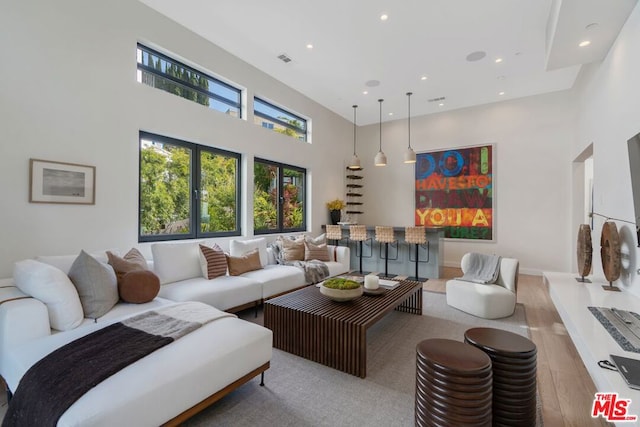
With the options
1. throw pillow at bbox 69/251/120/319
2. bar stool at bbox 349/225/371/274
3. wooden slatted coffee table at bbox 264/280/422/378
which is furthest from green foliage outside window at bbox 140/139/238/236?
bar stool at bbox 349/225/371/274

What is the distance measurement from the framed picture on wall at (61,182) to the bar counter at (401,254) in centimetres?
462

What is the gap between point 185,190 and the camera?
4.34 m

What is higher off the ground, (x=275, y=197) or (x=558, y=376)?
(x=275, y=197)

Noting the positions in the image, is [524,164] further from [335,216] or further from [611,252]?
[335,216]

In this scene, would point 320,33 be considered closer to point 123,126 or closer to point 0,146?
point 123,126

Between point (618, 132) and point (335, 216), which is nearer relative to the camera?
point (618, 132)

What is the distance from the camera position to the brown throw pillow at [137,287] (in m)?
2.64

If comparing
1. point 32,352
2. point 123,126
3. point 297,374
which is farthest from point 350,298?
point 123,126

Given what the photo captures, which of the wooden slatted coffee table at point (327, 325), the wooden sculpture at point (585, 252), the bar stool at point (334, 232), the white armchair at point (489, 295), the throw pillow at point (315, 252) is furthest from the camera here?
the bar stool at point (334, 232)

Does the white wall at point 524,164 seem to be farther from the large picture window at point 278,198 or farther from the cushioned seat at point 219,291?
the cushioned seat at point 219,291

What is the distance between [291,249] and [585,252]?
12.7 ft

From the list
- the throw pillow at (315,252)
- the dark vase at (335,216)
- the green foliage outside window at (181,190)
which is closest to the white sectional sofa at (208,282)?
the green foliage outside window at (181,190)

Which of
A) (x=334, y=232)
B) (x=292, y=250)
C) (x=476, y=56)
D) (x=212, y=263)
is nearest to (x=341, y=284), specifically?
(x=212, y=263)

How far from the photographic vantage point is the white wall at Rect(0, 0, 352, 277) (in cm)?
273
